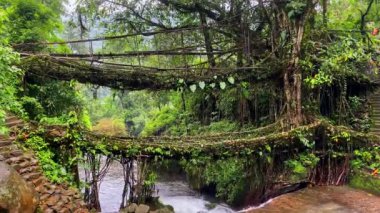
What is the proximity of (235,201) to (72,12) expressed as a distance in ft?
21.8

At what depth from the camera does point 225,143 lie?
6.73 m

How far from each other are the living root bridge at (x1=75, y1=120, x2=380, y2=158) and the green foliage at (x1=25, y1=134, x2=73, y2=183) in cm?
55

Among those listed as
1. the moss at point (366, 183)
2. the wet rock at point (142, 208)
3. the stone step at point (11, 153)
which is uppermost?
the stone step at point (11, 153)

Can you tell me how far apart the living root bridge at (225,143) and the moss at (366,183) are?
25.5 inches

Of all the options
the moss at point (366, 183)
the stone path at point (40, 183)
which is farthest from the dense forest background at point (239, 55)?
the moss at point (366, 183)

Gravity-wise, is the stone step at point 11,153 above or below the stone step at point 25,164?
above

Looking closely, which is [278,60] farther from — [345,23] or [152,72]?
[345,23]

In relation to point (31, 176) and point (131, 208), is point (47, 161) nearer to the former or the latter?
point (31, 176)

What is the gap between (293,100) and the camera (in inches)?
291

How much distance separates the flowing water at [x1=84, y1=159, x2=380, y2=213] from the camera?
5.71 metres

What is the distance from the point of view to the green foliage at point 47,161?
540 cm

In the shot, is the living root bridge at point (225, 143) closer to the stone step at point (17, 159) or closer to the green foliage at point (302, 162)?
the green foliage at point (302, 162)

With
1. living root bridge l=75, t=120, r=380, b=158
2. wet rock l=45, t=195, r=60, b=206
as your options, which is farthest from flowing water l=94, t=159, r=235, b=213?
wet rock l=45, t=195, r=60, b=206

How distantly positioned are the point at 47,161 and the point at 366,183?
19.9ft
